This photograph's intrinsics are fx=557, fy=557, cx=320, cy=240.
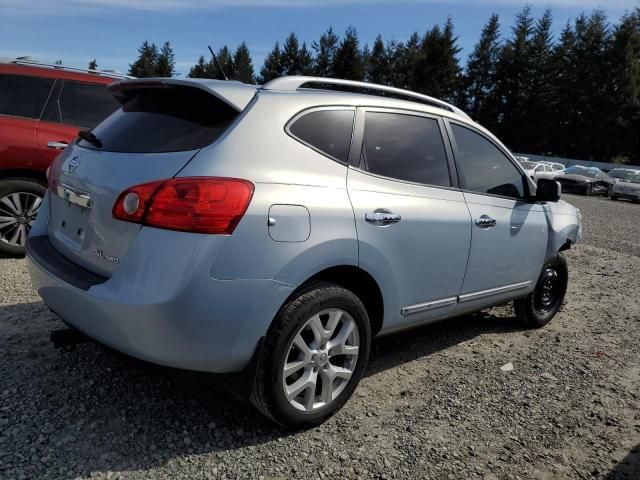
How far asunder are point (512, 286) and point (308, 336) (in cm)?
215

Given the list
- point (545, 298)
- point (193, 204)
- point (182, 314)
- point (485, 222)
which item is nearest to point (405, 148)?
point (485, 222)

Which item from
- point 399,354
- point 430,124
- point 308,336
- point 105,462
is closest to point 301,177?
point 308,336

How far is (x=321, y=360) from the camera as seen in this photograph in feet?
9.30

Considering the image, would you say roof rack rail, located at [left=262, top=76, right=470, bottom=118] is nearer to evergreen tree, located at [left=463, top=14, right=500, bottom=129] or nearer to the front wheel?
the front wheel

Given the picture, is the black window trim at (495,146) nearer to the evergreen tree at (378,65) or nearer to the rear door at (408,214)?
the rear door at (408,214)

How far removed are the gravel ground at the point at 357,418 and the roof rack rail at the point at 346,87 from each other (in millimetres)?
1567

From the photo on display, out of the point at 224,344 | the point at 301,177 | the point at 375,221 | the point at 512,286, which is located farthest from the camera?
the point at 512,286

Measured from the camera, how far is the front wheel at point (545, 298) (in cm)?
481

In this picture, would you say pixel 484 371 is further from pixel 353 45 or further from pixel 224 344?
pixel 353 45

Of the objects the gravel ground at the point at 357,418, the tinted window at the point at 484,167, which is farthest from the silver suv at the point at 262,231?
the gravel ground at the point at 357,418

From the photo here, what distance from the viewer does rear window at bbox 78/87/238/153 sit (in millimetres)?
2635

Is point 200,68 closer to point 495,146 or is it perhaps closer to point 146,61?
point 146,61

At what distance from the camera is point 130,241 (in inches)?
97.1

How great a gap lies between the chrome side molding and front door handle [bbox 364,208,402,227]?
1.86 feet
